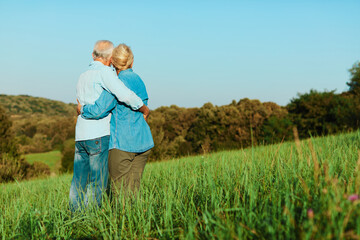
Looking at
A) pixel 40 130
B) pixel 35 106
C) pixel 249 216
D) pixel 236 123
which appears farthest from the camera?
pixel 35 106

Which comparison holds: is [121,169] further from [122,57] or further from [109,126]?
[122,57]

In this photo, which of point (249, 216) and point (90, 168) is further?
point (90, 168)

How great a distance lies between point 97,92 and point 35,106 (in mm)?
93545

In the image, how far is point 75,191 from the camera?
3.32 m

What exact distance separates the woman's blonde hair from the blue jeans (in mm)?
922

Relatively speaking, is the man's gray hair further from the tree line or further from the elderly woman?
the tree line

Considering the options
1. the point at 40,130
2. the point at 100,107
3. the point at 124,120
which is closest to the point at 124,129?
the point at 124,120

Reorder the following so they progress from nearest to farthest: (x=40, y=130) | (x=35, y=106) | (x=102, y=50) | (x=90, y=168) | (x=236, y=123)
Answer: (x=90, y=168)
(x=102, y=50)
(x=236, y=123)
(x=40, y=130)
(x=35, y=106)

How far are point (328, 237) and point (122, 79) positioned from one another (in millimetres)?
2800

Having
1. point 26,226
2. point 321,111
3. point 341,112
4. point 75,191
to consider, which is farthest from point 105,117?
point 321,111

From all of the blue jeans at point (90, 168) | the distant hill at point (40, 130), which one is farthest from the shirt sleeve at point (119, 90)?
the distant hill at point (40, 130)

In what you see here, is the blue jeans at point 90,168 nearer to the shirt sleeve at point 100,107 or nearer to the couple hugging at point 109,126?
the couple hugging at point 109,126

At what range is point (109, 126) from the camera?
10.8 feet

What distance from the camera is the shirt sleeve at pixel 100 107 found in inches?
125
